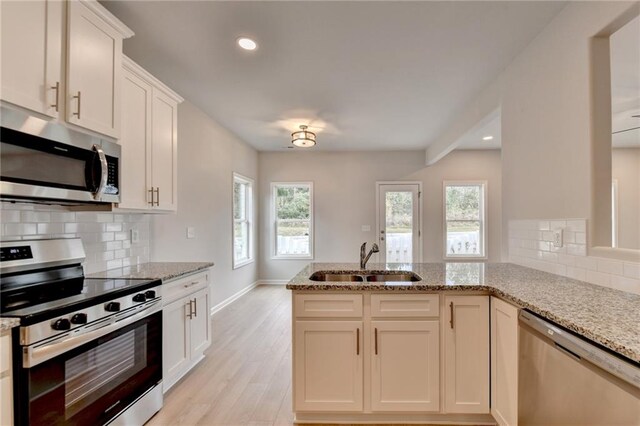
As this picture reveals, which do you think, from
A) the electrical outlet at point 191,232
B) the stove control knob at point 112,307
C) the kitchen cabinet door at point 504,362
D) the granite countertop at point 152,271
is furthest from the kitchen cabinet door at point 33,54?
the kitchen cabinet door at point 504,362

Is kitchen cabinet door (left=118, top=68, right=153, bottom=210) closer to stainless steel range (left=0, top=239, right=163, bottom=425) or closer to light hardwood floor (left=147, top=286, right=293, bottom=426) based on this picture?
stainless steel range (left=0, top=239, right=163, bottom=425)

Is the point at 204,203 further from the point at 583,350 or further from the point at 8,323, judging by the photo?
the point at 583,350

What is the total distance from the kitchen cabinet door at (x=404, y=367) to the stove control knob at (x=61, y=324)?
1548 mm

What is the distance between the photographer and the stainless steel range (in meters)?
1.26

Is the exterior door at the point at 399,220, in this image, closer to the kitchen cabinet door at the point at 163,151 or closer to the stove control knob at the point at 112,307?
the kitchen cabinet door at the point at 163,151

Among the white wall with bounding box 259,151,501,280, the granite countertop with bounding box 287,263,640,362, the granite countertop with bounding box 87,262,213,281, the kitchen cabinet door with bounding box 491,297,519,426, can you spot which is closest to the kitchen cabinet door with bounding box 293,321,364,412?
the granite countertop with bounding box 287,263,640,362

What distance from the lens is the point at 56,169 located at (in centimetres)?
157

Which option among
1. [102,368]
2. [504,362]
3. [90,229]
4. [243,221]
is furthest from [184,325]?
[243,221]

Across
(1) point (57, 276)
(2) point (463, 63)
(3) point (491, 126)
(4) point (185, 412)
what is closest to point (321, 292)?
(4) point (185, 412)

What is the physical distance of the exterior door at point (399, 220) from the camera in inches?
238

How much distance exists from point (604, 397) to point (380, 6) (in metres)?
2.21

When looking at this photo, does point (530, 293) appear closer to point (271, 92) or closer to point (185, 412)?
point (185, 412)

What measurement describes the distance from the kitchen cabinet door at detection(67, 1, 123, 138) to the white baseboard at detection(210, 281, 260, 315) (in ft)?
9.49

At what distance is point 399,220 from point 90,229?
5042 mm
